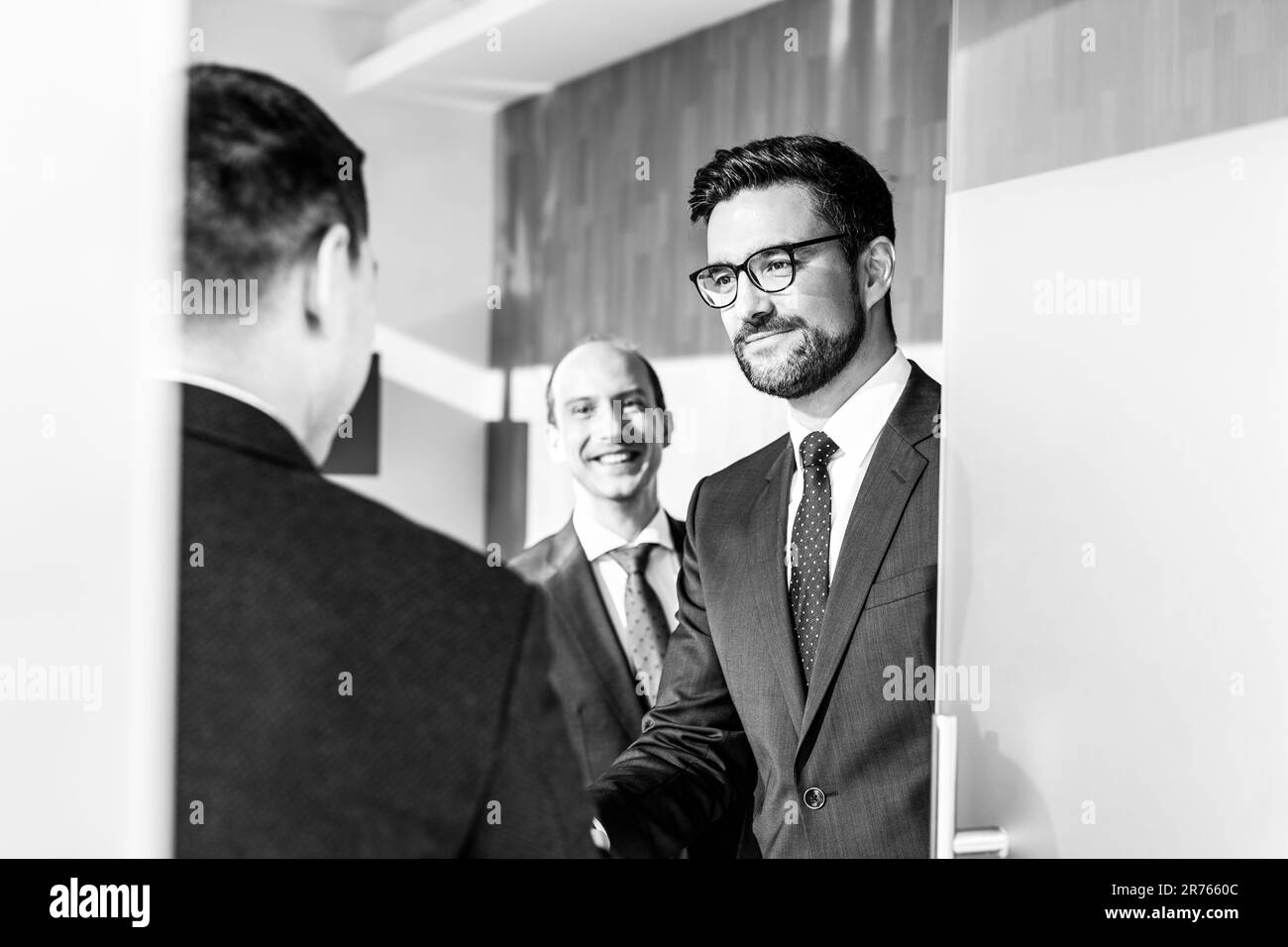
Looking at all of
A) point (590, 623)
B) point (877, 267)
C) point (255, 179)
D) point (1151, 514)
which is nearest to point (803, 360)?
point (877, 267)

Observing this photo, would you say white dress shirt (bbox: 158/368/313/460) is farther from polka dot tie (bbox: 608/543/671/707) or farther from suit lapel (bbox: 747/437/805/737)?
suit lapel (bbox: 747/437/805/737)

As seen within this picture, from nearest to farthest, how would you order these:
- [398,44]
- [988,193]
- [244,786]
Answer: [244,786] → [398,44] → [988,193]

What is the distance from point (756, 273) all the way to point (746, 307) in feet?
0.19

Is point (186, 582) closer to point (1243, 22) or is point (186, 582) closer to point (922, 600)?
point (922, 600)

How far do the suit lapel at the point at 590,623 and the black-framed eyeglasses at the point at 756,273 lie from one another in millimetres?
434

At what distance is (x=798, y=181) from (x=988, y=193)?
1.04ft

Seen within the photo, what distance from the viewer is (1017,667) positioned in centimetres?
211

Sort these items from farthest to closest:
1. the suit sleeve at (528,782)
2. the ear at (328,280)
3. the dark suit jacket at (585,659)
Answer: the dark suit jacket at (585,659) < the ear at (328,280) < the suit sleeve at (528,782)

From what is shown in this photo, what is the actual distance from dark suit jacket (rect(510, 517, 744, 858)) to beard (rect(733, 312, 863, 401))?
39 centimetres

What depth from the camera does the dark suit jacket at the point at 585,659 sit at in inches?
76.7

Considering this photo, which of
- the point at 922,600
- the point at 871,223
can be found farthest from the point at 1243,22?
the point at 922,600

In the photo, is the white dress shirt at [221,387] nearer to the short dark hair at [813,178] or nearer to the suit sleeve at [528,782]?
the suit sleeve at [528,782]

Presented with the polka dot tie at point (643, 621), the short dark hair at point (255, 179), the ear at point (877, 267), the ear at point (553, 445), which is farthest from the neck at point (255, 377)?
the ear at point (877, 267)
